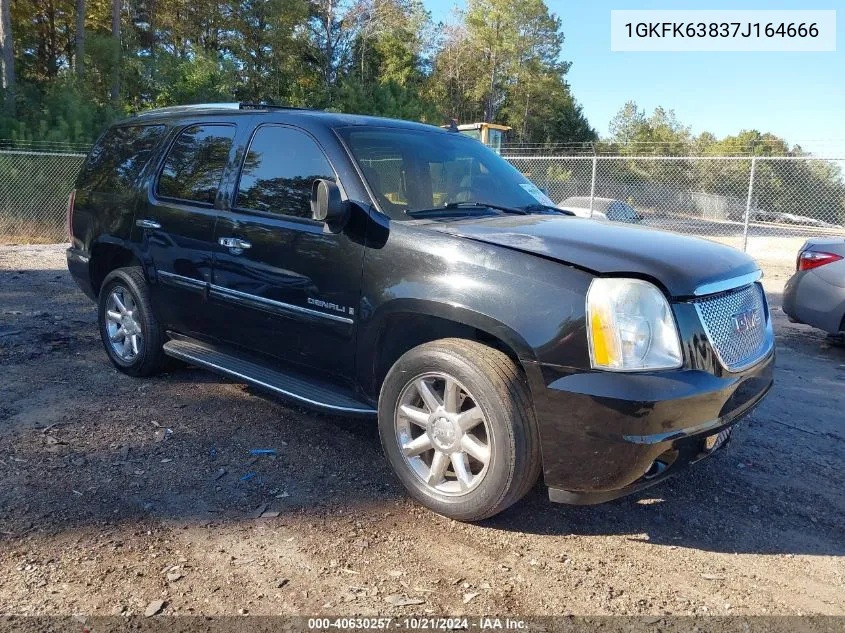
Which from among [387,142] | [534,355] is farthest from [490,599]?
[387,142]

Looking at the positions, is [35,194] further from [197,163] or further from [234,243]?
[234,243]

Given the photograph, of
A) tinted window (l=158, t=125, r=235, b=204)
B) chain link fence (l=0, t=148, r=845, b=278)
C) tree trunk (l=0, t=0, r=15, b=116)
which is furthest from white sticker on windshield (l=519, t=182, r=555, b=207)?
tree trunk (l=0, t=0, r=15, b=116)

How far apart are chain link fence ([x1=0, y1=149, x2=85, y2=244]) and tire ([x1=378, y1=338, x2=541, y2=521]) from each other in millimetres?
13238

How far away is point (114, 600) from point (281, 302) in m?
1.71

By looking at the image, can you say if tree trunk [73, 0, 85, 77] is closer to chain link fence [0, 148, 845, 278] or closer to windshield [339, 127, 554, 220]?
chain link fence [0, 148, 845, 278]

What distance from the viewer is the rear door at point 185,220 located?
418 centimetres

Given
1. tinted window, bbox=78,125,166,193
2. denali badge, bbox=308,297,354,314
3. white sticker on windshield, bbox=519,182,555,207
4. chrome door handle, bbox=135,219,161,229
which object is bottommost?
denali badge, bbox=308,297,354,314

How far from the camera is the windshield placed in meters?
3.58

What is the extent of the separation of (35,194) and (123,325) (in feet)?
40.5

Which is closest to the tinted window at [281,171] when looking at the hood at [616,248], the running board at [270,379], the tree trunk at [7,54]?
the hood at [616,248]

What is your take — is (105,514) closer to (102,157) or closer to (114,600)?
(114,600)

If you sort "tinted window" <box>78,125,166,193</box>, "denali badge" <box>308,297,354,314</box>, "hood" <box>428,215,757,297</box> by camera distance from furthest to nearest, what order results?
1. "tinted window" <box>78,125,166,193</box>
2. "denali badge" <box>308,297,354,314</box>
3. "hood" <box>428,215,757,297</box>

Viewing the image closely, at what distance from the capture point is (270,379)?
12.5 ft

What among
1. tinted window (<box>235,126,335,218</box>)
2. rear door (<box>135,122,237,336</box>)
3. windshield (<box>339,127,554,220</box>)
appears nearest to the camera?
windshield (<box>339,127,554,220</box>)
